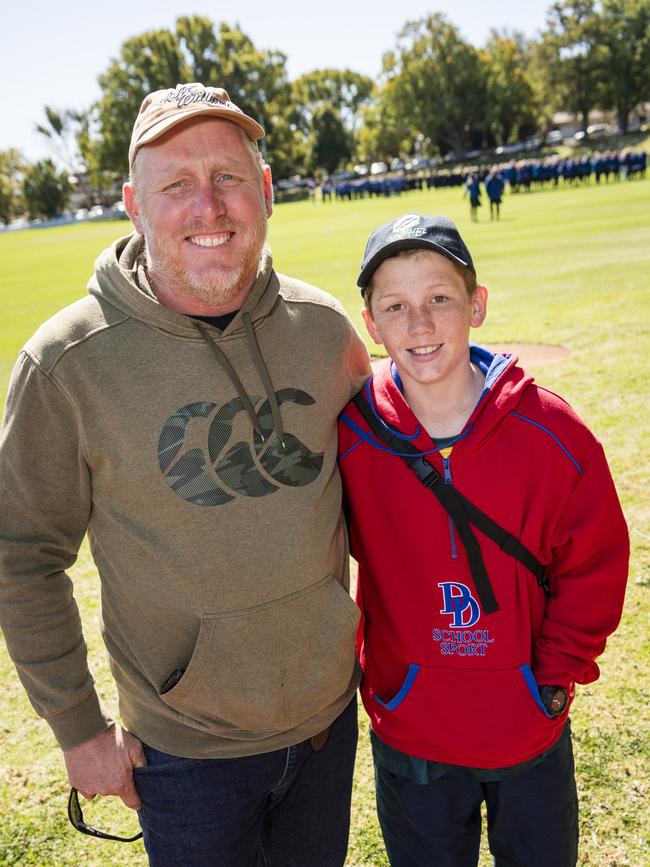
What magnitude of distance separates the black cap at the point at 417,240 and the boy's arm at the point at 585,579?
74cm

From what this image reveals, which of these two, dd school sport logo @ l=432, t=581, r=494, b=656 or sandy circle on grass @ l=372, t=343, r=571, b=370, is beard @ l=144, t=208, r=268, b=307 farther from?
sandy circle on grass @ l=372, t=343, r=571, b=370

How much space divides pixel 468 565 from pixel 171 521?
884mm

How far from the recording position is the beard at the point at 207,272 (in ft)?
7.13

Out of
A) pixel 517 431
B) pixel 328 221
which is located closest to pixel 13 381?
pixel 517 431

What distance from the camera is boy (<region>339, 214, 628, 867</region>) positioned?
2.22 metres

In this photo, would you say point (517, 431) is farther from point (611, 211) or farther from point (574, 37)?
point (574, 37)

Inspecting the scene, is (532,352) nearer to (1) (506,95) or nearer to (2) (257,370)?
(2) (257,370)

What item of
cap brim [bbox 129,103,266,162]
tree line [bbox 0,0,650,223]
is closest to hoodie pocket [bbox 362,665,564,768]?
cap brim [bbox 129,103,266,162]

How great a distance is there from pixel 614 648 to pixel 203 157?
3.38 metres

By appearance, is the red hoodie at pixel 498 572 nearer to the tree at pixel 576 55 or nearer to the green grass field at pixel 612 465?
the green grass field at pixel 612 465

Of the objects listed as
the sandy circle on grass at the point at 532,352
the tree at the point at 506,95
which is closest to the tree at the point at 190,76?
the tree at the point at 506,95

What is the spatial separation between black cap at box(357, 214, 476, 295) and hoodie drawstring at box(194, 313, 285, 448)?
17.9 inches

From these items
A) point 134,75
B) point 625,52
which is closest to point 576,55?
point 625,52

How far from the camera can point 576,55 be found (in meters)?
75.6
